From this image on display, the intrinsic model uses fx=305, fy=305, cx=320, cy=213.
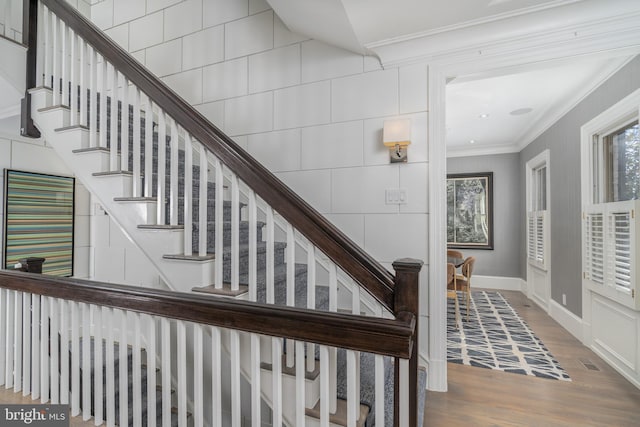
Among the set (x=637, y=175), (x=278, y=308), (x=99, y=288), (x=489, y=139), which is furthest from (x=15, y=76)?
(x=489, y=139)

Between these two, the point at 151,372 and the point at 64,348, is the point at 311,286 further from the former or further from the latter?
the point at 64,348

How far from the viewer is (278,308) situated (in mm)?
1075

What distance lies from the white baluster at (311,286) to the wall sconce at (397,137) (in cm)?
129

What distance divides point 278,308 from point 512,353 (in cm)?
292

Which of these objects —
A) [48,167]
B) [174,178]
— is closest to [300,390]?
[174,178]

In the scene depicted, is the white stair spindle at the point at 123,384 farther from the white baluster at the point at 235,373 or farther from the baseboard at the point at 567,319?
the baseboard at the point at 567,319

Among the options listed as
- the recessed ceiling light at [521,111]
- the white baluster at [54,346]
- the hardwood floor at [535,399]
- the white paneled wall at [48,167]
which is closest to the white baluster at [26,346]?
the white baluster at [54,346]

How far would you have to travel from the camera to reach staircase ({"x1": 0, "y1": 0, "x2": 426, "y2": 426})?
1161 mm

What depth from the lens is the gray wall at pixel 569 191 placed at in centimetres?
315

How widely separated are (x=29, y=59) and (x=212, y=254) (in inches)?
81.6

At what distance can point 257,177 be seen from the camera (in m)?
1.42

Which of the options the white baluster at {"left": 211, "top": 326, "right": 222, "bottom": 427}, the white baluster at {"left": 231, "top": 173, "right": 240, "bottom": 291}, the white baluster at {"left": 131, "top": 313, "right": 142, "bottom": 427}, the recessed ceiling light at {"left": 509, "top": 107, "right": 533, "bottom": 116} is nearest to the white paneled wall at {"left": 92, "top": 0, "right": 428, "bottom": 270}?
the white baluster at {"left": 231, "top": 173, "right": 240, "bottom": 291}

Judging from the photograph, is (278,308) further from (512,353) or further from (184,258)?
(512,353)

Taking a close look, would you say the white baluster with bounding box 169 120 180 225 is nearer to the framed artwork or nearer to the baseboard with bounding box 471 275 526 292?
the framed artwork
